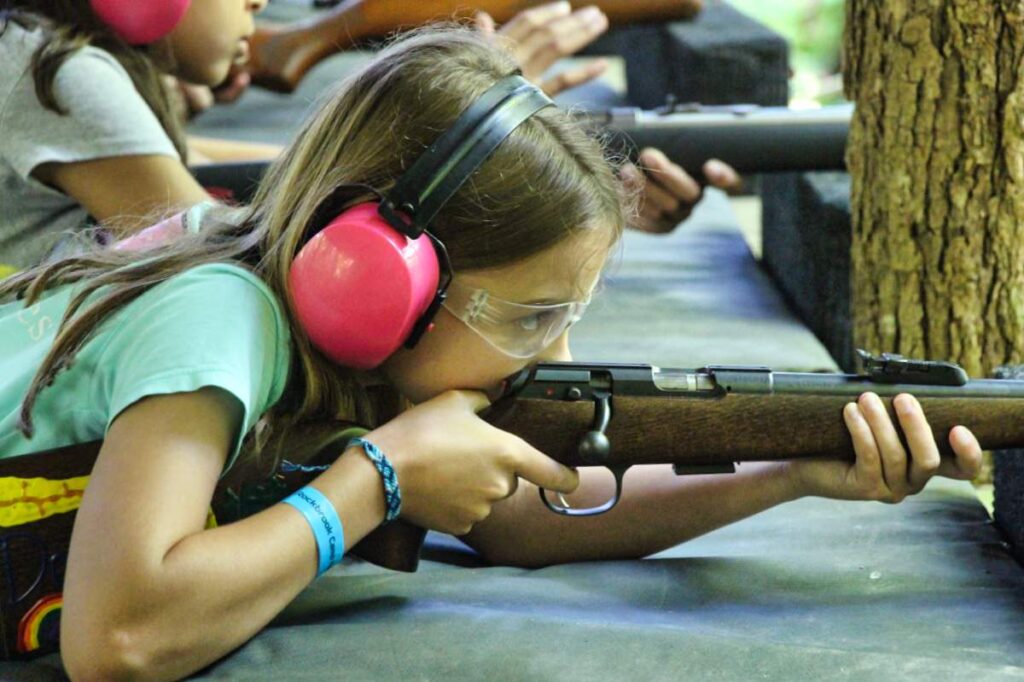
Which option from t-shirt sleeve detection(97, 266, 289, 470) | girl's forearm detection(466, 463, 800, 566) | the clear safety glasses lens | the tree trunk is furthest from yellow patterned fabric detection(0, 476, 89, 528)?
the tree trunk

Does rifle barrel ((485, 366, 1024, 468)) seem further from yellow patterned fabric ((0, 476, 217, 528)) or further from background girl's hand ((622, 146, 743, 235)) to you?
background girl's hand ((622, 146, 743, 235))

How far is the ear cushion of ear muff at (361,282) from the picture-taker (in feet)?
4.99

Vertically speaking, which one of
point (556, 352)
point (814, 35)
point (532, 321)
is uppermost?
point (532, 321)

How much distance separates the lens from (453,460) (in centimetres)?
160

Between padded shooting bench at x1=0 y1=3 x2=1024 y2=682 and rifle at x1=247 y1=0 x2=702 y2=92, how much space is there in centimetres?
260

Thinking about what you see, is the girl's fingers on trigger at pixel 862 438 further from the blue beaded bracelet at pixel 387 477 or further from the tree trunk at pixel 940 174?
the tree trunk at pixel 940 174

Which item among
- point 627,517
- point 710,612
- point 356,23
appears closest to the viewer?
point 710,612

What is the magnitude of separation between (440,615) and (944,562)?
0.72 meters

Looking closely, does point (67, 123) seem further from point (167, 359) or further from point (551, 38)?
point (551, 38)

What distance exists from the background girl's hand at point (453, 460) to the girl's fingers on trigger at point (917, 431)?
43cm

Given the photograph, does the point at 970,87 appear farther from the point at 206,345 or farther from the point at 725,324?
the point at 206,345

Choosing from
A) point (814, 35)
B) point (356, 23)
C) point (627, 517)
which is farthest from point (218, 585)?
point (814, 35)

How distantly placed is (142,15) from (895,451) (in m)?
1.51

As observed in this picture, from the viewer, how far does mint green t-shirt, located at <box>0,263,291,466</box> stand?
1.45 m
